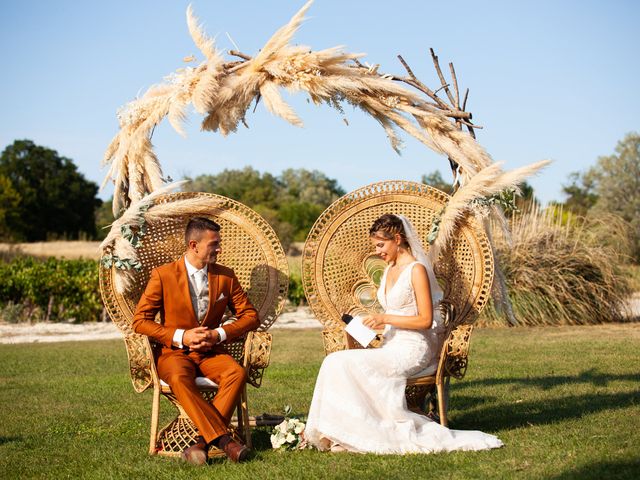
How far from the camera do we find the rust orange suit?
4941 mm

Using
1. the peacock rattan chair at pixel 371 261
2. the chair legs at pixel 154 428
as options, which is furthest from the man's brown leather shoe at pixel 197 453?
the peacock rattan chair at pixel 371 261

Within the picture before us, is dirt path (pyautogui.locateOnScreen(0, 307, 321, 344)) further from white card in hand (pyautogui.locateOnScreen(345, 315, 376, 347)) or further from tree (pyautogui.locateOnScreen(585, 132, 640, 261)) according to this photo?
tree (pyautogui.locateOnScreen(585, 132, 640, 261))

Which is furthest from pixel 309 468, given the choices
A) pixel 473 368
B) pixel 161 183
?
pixel 473 368

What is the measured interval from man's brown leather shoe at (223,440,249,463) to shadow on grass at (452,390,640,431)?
1.79 metres

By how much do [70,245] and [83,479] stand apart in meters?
26.3

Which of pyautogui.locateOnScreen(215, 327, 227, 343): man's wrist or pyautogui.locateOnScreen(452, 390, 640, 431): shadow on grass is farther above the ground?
pyautogui.locateOnScreen(215, 327, 227, 343): man's wrist

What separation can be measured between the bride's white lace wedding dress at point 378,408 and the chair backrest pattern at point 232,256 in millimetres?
1018

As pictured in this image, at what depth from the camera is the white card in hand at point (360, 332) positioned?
5273 millimetres

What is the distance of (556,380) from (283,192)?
51.8m

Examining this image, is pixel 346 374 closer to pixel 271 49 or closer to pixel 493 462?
pixel 493 462

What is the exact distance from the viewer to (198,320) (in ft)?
18.0

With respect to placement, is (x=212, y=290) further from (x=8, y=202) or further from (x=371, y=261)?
(x=8, y=202)

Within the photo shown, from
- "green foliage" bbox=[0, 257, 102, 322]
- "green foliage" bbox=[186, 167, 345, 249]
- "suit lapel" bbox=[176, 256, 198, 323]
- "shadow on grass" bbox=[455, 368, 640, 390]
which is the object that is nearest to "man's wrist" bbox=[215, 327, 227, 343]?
"suit lapel" bbox=[176, 256, 198, 323]

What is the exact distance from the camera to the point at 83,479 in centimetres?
452
